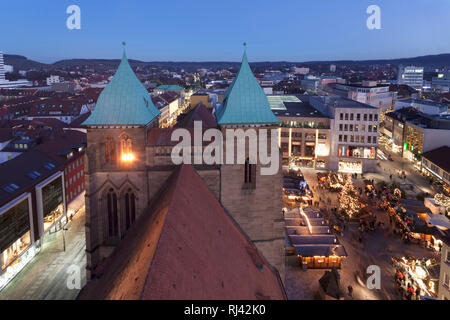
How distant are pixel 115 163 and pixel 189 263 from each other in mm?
17642

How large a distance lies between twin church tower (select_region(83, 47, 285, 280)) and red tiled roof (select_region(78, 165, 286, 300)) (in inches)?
212

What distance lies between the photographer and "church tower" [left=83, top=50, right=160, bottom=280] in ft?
92.2

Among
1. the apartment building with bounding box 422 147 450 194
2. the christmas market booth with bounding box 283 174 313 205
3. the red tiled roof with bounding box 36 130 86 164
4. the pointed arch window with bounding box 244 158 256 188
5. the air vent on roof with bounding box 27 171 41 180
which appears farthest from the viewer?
the apartment building with bounding box 422 147 450 194

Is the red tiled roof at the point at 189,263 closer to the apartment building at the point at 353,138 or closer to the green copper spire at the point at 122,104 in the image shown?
the green copper spire at the point at 122,104

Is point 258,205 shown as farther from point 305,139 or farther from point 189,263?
point 305,139

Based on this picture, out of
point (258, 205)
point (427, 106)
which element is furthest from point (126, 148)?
point (427, 106)

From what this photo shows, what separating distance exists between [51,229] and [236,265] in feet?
131

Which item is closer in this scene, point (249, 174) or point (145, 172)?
point (249, 174)

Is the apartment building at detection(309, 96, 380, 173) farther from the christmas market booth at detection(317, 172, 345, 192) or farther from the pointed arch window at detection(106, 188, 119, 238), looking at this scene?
the pointed arch window at detection(106, 188, 119, 238)

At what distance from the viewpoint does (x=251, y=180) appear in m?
27.7

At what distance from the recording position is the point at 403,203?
50438 millimetres

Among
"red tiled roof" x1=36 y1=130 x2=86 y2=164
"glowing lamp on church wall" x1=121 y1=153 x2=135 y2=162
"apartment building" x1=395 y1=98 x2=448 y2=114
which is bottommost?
"red tiled roof" x1=36 y1=130 x2=86 y2=164

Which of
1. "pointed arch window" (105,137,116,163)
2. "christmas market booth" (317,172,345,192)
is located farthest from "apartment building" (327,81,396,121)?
"pointed arch window" (105,137,116,163)
